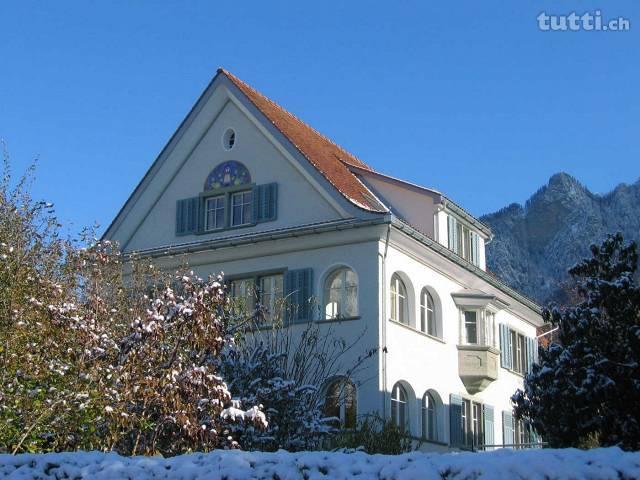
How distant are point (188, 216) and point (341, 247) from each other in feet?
16.0

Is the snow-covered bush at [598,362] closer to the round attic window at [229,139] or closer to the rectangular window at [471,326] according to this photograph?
the rectangular window at [471,326]

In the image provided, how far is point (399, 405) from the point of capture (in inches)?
939

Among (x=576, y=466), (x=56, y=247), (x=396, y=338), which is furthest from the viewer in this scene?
(x=396, y=338)

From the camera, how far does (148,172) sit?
2742cm

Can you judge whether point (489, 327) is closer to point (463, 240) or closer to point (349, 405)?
point (463, 240)

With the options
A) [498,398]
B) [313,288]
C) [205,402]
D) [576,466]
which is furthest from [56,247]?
[498,398]

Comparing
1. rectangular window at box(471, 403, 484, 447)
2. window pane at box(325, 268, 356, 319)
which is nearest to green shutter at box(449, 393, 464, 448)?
rectangular window at box(471, 403, 484, 447)

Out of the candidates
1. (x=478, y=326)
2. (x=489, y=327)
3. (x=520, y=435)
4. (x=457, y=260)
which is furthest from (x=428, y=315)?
(x=520, y=435)

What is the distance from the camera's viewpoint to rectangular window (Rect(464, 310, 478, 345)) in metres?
27.4

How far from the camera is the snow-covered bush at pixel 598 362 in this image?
18.2 m

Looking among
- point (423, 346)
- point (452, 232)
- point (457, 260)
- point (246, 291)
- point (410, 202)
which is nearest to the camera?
point (246, 291)

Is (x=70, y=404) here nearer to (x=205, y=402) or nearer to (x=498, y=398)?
(x=205, y=402)

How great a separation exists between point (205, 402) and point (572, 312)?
7386 millimetres

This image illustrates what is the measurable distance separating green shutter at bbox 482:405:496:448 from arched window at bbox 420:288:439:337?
3.53m
